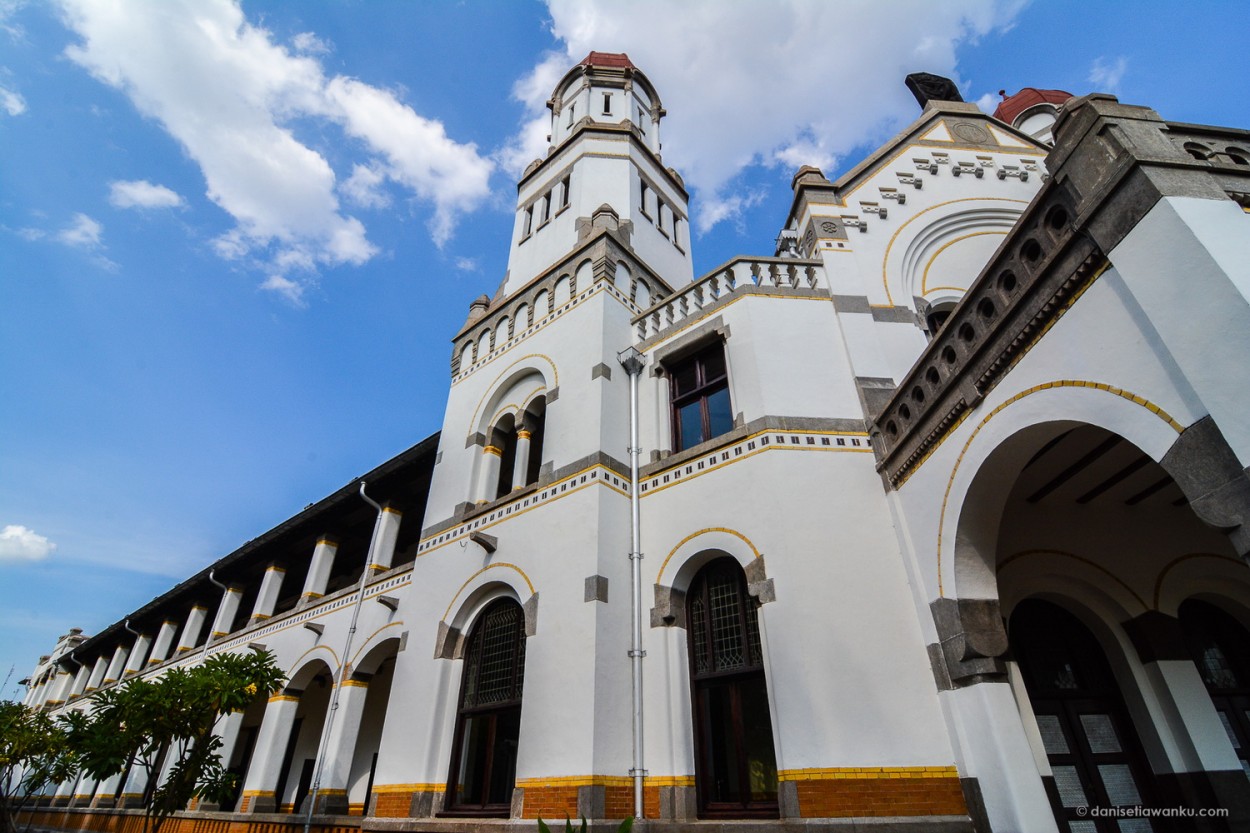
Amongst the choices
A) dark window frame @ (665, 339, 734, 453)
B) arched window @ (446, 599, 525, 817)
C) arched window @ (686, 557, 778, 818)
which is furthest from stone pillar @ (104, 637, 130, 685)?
arched window @ (686, 557, 778, 818)

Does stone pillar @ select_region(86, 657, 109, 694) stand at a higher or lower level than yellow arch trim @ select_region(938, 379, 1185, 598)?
higher

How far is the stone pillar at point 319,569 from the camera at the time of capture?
15906 millimetres

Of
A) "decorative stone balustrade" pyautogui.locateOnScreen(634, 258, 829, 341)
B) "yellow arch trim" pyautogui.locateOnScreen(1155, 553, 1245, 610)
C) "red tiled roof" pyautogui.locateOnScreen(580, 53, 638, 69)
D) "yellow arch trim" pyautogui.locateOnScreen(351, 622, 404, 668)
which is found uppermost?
"red tiled roof" pyautogui.locateOnScreen(580, 53, 638, 69)

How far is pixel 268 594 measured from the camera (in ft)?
59.3

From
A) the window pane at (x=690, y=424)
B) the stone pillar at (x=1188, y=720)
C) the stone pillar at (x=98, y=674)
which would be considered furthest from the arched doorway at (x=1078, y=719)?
the stone pillar at (x=98, y=674)

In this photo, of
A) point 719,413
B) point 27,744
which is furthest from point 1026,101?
point 27,744

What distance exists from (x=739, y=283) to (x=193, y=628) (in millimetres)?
22060

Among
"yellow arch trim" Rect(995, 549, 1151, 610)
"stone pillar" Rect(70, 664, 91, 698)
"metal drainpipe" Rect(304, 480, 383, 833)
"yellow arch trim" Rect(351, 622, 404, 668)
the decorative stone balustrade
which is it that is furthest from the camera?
"stone pillar" Rect(70, 664, 91, 698)

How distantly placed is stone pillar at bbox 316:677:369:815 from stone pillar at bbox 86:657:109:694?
24.2 m

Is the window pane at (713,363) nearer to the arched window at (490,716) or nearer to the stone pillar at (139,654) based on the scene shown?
the arched window at (490,716)

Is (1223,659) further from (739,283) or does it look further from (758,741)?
(739,283)

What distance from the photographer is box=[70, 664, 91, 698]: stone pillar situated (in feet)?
101

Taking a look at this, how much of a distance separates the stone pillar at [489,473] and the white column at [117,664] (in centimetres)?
2519

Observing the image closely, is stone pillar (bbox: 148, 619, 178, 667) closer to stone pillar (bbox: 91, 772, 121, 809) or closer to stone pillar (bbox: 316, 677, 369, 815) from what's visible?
stone pillar (bbox: 91, 772, 121, 809)
